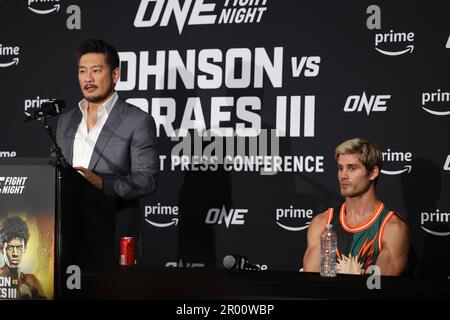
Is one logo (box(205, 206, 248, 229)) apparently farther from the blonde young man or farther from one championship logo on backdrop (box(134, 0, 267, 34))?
one championship logo on backdrop (box(134, 0, 267, 34))

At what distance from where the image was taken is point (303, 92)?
15.1 ft

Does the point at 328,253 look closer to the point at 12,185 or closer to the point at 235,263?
the point at 235,263

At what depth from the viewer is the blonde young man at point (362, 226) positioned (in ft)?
11.4

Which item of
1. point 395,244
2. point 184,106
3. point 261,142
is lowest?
point 395,244

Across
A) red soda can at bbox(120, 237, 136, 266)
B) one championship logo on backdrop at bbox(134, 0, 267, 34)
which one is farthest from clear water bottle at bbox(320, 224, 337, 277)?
one championship logo on backdrop at bbox(134, 0, 267, 34)

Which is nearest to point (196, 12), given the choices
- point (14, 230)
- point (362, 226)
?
point (362, 226)

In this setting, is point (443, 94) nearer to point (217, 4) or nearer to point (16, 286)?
point (217, 4)

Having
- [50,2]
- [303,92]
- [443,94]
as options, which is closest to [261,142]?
[303,92]

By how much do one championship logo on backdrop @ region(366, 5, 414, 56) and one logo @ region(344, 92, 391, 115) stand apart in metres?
0.30

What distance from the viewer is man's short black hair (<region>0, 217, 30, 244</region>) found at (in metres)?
2.55

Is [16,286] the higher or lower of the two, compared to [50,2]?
lower

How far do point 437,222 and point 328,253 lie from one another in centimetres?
151

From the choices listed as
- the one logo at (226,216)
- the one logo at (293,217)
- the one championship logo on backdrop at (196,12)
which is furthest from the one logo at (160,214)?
the one championship logo on backdrop at (196,12)

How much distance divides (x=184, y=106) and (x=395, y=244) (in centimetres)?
197
